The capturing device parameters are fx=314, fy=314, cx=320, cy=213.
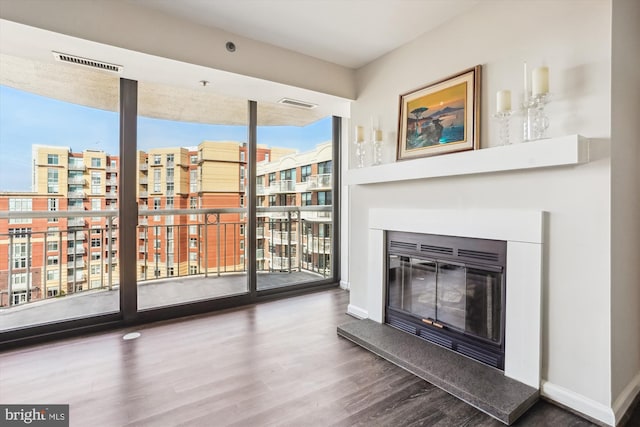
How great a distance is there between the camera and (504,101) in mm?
1955

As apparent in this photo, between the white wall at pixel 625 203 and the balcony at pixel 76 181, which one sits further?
the balcony at pixel 76 181

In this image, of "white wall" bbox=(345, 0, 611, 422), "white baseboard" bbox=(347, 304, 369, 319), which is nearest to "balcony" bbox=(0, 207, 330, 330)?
"white baseboard" bbox=(347, 304, 369, 319)

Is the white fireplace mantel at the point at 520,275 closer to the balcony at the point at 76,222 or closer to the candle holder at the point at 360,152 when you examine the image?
the candle holder at the point at 360,152

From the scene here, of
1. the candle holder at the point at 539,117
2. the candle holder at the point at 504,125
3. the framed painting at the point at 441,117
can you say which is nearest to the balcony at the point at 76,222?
the framed painting at the point at 441,117

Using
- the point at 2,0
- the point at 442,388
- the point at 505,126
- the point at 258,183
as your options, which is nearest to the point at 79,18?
the point at 2,0

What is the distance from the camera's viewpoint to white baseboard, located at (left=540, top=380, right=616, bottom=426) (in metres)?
1.63

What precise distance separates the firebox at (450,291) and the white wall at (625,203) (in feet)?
1.76

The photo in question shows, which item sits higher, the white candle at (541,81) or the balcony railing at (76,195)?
the white candle at (541,81)

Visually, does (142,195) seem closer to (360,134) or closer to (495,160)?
(360,134)

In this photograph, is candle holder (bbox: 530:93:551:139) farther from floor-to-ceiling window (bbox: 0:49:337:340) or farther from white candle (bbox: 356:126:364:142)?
floor-to-ceiling window (bbox: 0:49:337:340)

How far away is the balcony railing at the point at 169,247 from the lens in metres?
3.09

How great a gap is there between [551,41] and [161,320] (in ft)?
12.6

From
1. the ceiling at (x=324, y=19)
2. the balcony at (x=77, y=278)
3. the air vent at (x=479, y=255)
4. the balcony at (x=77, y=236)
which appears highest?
the ceiling at (x=324, y=19)

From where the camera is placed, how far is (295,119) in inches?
162
